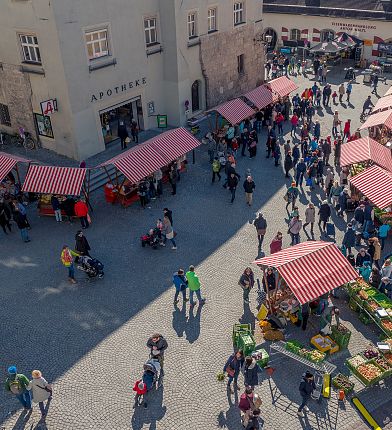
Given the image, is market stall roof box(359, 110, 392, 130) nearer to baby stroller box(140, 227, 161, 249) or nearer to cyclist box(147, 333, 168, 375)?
baby stroller box(140, 227, 161, 249)

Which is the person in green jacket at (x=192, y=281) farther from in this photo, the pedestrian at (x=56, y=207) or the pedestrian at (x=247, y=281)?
the pedestrian at (x=56, y=207)

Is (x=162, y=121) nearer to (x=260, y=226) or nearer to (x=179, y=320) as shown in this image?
(x=260, y=226)

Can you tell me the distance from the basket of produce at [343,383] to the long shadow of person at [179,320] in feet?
14.5

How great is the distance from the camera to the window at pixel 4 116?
2525 centimetres

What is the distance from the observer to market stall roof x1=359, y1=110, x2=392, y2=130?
2384 cm

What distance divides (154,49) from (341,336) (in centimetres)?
1851

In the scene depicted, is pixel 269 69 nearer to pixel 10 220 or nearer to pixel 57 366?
pixel 10 220

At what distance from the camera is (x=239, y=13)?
3008 centimetres

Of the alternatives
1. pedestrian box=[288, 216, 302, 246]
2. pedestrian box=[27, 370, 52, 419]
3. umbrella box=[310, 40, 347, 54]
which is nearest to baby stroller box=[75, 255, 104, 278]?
pedestrian box=[27, 370, 52, 419]

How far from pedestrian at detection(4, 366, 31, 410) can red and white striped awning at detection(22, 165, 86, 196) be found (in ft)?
30.0

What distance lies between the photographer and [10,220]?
1961 cm

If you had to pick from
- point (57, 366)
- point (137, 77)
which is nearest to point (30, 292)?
point (57, 366)

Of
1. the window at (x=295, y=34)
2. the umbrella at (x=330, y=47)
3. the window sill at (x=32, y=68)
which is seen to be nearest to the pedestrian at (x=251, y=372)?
the window sill at (x=32, y=68)

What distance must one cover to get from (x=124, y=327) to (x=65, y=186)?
750 cm
